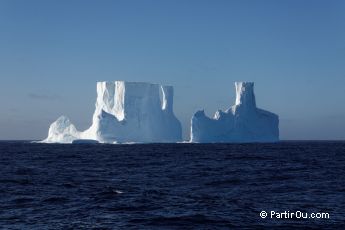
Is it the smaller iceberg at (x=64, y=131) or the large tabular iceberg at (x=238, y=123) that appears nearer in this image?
the large tabular iceberg at (x=238, y=123)

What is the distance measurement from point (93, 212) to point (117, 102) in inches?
2745

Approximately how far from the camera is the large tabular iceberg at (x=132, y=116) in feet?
265

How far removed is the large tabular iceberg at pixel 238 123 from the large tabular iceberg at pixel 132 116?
189 inches

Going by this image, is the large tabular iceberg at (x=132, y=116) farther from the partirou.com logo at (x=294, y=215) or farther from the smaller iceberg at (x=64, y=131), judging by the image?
the partirou.com logo at (x=294, y=215)

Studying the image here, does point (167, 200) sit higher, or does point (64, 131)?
point (64, 131)

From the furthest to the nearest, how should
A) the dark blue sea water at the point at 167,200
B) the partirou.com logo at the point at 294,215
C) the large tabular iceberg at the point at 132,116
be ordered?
the large tabular iceberg at the point at 132,116, the partirou.com logo at the point at 294,215, the dark blue sea water at the point at 167,200

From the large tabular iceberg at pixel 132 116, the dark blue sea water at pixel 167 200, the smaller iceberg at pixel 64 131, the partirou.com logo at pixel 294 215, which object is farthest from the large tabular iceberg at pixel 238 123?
the partirou.com logo at pixel 294 215

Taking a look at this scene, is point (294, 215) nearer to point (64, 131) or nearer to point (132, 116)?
point (132, 116)

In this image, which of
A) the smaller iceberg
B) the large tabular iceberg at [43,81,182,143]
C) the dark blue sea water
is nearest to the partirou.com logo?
the dark blue sea water

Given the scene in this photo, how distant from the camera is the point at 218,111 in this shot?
271ft

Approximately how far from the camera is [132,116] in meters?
81.1

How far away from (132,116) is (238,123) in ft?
61.5

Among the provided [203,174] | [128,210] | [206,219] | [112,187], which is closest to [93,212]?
[128,210]

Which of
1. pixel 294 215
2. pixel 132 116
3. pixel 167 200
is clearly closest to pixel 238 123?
pixel 132 116
